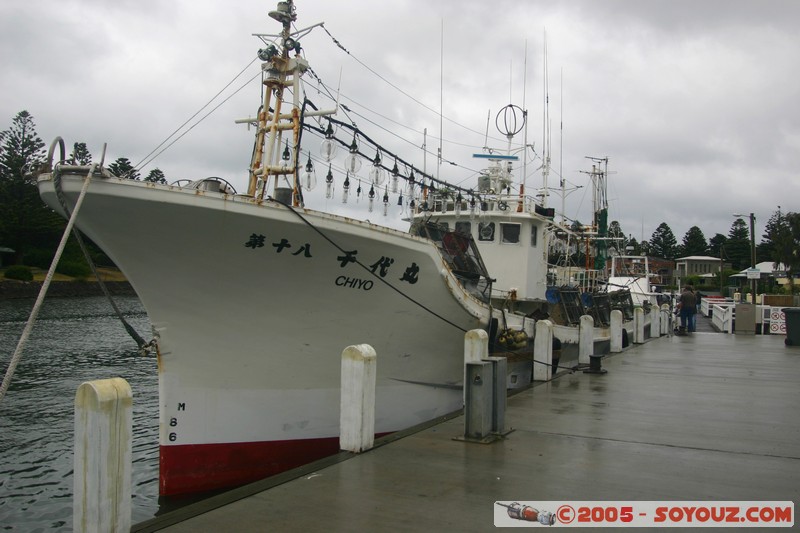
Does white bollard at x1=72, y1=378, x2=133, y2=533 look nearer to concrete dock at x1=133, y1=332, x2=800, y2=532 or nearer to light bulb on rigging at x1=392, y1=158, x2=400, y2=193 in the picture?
concrete dock at x1=133, y1=332, x2=800, y2=532

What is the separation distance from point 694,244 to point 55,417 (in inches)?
4414

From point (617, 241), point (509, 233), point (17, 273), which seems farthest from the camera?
point (17, 273)

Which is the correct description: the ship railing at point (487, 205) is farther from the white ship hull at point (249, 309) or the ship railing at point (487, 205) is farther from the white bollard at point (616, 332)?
the white ship hull at point (249, 309)

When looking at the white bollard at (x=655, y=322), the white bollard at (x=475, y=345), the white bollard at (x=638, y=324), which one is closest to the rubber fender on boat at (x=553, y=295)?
the white bollard at (x=638, y=324)

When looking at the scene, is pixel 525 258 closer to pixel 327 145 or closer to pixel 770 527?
pixel 327 145

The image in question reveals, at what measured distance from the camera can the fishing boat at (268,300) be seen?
724 centimetres

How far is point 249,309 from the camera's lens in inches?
321

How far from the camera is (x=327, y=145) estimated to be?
363 inches

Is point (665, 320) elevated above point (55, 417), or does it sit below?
above

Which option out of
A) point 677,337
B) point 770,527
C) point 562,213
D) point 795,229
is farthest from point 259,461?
point 795,229

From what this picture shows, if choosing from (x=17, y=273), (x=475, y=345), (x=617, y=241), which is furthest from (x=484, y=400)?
(x=17, y=273)

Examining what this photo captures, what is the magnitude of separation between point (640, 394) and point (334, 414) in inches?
182

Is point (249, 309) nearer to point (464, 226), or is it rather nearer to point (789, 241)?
point (464, 226)

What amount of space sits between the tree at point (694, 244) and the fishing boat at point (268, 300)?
110 meters
